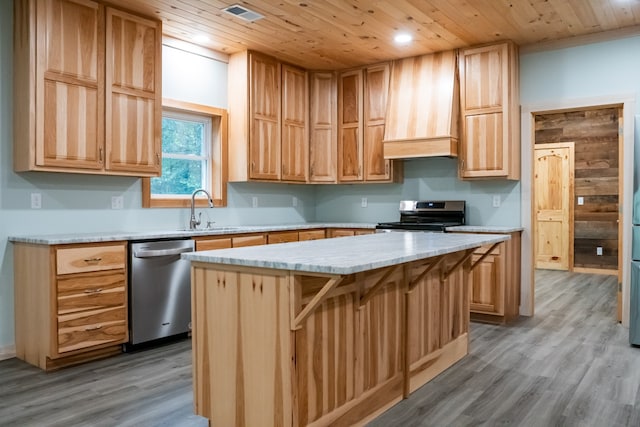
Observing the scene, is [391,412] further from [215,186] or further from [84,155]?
[215,186]

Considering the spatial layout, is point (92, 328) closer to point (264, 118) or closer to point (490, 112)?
point (264, 118)

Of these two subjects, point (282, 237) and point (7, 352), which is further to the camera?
point (282, 237)

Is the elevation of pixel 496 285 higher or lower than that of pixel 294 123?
lower

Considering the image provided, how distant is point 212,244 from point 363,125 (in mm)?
2330

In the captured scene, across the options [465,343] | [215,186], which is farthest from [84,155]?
[465,343]

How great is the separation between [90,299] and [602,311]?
15.3 feet

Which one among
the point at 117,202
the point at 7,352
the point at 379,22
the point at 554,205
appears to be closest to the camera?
the point at 7,352

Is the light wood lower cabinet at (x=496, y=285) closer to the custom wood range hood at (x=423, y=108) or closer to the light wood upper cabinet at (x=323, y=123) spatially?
the custom wood range hood at (x=423, y=108)

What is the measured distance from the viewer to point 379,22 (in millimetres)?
4254

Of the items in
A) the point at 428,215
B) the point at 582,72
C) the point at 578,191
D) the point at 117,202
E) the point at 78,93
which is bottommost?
the point at 428,215

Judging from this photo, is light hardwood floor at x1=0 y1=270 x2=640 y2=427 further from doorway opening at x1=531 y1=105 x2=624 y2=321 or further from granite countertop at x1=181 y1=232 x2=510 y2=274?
doorway opening at x1=531 y1=105 x2=624 y2=321

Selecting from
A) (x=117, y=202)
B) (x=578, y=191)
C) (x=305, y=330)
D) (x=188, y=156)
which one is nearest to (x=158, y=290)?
(x=117, y=202)

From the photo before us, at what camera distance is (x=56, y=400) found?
278 cm

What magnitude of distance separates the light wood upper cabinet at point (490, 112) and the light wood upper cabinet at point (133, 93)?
2.85 meters
